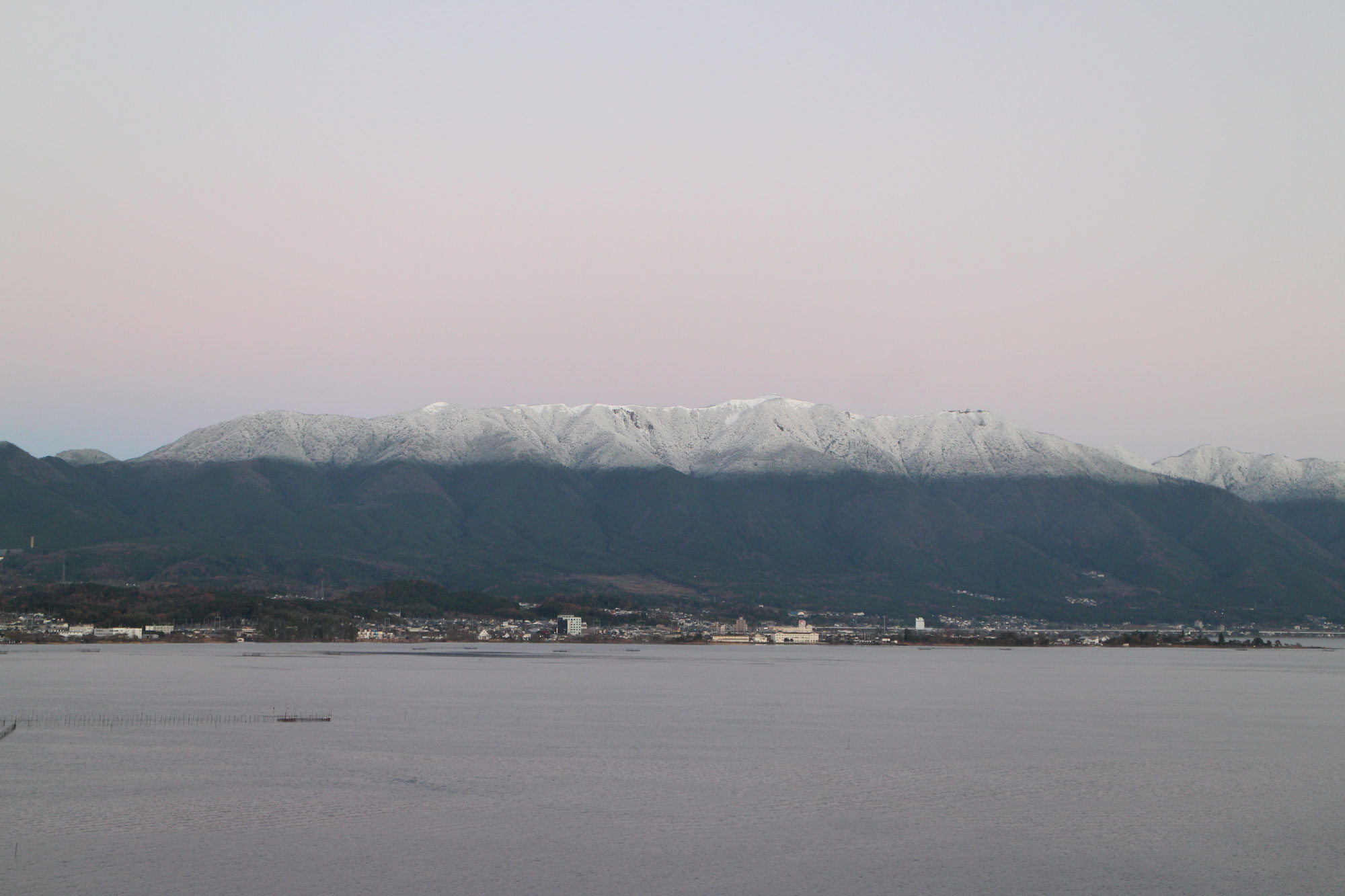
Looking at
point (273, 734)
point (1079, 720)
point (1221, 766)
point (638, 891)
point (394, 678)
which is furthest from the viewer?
point (394, 678)

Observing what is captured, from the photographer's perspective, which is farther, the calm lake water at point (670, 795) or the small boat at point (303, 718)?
the small boat at point (303, 718)

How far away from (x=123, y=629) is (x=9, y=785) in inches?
6336

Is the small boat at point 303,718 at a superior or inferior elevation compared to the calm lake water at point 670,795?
superior

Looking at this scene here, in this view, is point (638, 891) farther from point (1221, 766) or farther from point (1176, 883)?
point (1221, 766)

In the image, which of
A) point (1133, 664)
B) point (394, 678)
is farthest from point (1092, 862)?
point (1133, 664)

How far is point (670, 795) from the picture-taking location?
4688 cm

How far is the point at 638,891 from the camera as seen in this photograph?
32656 mm

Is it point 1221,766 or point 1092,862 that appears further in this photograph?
point 1221,766

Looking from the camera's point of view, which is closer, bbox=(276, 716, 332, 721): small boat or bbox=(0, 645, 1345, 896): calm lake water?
bbox=(0, 645, 1345, 896): calm lake water

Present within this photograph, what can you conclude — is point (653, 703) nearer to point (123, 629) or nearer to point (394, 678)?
point (394, 678)

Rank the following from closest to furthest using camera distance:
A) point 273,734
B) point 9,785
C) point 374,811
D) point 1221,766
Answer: point 374,811, point 9,785, point 1221,766, point 273,734

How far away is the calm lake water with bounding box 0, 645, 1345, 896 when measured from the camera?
34781 millimetres

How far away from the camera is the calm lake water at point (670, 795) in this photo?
114 feet

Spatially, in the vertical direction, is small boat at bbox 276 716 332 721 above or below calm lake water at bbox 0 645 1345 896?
above
